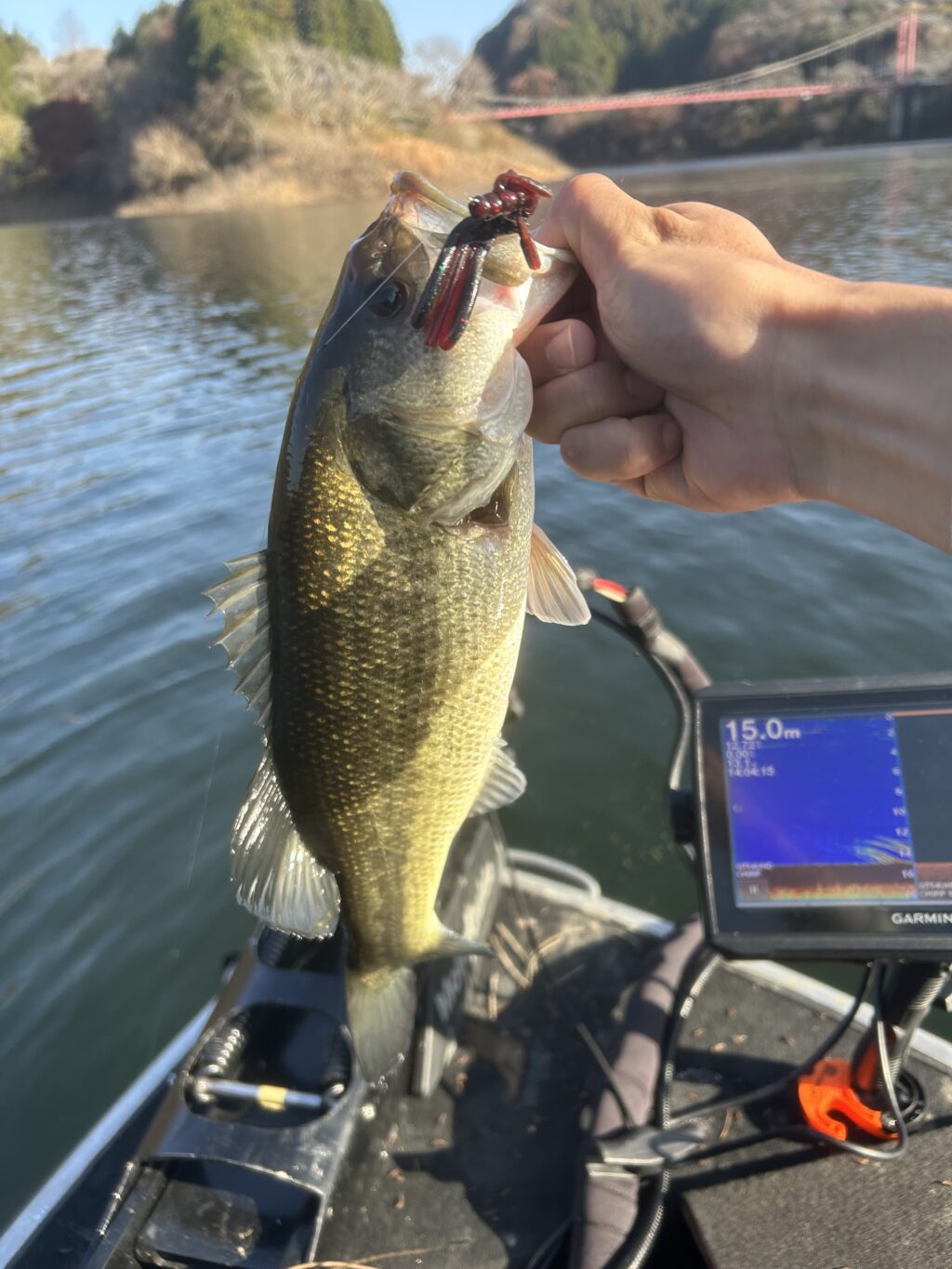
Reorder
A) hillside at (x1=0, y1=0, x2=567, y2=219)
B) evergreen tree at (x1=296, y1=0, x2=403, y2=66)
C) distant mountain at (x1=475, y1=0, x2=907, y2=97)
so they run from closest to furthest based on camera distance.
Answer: hillside at (x1=0, y1=0, x2=567, y2=219)
evergreen tree at (x1=296, y1=0, x2=403, y2=66)
distant mountain at (x1=475, y1=0, x2=907, y2=97)

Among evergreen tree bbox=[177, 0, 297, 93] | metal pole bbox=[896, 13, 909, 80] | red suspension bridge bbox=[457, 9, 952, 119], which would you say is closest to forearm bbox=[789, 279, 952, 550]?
red suspension bridge bbox=[457, 9, 952, 119]

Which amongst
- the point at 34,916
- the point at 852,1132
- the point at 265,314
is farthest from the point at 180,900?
the point at 265,314

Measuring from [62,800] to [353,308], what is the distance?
4855 millimetres

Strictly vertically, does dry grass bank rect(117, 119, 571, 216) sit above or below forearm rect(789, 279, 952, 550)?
above

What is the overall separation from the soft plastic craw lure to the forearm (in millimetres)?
688

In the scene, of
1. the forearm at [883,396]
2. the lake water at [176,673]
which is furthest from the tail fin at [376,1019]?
the lake water at [176,673]

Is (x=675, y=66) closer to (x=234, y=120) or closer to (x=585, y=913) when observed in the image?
(x=234, y=120)

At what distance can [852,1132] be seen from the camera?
2.28 metres

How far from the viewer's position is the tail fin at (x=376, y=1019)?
80.1 inches

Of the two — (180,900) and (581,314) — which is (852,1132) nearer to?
(581,314)

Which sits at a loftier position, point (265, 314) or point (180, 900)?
point (265, 314)

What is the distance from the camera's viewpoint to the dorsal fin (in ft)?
5.61

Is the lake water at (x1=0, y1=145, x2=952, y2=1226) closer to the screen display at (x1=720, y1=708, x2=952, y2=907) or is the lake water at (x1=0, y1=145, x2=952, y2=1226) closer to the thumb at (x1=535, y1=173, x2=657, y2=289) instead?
the screen display at (x1=720, y1=708, x2=952, y2=907)

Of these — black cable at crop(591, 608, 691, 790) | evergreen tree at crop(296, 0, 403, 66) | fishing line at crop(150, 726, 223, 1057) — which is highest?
evergreen tree at crop(296, 0, 403, 66)
